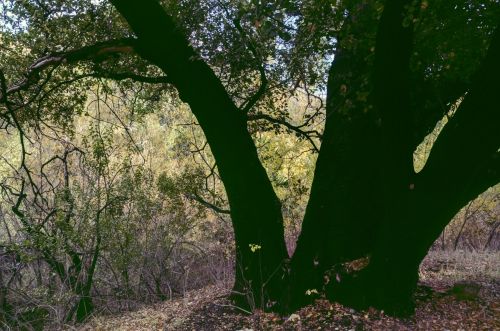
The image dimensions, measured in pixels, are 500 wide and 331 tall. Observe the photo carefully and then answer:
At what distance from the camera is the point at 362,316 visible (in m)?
5.00

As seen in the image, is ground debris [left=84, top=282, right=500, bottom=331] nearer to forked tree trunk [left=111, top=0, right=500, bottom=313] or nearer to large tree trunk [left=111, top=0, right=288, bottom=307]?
forked tree trunk [left=111, top=0, right=500, bottom=313]

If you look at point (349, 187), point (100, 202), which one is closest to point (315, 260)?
point (349, 187)

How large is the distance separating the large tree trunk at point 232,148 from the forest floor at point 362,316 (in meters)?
0.32

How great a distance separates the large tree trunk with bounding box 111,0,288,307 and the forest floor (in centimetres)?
32

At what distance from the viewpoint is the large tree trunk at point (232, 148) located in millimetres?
4754

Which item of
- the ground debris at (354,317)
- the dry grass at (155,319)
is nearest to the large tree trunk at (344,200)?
the ground debris at (354,317)

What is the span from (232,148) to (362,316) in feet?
6.61

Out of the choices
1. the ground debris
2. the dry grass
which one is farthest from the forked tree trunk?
the dry grass

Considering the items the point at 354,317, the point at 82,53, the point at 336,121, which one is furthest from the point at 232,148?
the point at 354,317

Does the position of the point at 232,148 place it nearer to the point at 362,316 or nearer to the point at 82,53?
the point at 82,53

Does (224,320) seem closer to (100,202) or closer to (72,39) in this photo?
(72,39)

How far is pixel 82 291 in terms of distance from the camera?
8.34 m

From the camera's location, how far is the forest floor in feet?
16.2

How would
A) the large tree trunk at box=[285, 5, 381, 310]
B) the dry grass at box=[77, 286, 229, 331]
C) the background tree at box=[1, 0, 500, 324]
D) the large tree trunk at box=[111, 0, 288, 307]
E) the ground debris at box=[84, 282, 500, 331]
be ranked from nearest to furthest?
the background tree at box=[1, 0, 500, 324] < the large tree trunk at box=[111, 0, 288, 307] < the ground debris at box=[84, 282, 500, 331] < the large tree trunk at box=[285, 5, 381, 310] < the dry grass at box=[77, 286, 229, 331]
